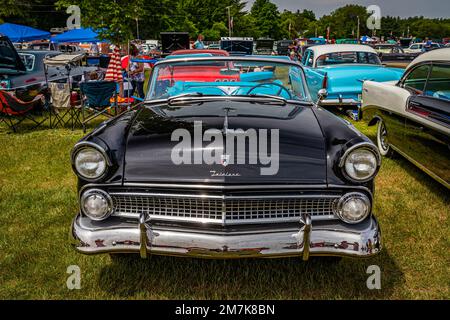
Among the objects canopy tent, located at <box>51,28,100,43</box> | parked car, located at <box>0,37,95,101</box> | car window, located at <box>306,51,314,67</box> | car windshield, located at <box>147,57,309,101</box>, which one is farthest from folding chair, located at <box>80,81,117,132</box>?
canopy tent, located at <box>51,28,100,43</box>

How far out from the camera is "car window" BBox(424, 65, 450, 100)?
15.3 feet

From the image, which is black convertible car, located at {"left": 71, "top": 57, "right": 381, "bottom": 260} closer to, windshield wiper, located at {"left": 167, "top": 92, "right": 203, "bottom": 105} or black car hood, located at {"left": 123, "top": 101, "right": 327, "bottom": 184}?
black car hood, located at {"left": 123, "top": 101, "right": 327, "bottom": 184}

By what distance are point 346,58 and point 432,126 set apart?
5.94m

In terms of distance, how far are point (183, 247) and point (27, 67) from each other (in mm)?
8560

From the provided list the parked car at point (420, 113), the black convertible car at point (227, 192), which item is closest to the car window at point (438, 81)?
the parked car at point (420, 113)

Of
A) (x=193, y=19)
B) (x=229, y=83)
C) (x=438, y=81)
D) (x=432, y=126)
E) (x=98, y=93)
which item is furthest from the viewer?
(x=193, y=19)

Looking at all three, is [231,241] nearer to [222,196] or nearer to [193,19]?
[222,196]

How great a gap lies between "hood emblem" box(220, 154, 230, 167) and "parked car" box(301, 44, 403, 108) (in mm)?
5651

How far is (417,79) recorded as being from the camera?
210 inches

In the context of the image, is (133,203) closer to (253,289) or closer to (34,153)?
(253,289)

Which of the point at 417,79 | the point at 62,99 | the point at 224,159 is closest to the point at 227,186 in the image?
the point at 224,159

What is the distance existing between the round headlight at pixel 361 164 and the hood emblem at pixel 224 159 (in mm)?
714

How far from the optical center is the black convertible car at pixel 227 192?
97.5 inches
